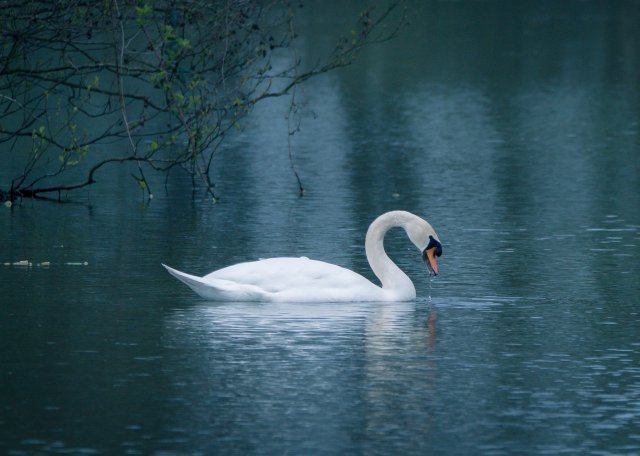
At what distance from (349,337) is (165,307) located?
1.96 m

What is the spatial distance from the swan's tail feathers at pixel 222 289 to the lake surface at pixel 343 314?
3.3 inches

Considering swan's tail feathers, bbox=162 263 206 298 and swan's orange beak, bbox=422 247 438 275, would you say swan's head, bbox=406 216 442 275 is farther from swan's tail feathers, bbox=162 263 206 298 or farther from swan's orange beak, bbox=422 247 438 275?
swan's tail feathers, bbox=162 263 206 298

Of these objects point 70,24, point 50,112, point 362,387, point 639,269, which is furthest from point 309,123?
point 362,387

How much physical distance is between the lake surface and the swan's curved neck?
0.71 ft

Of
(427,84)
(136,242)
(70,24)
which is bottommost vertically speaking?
(136,242)

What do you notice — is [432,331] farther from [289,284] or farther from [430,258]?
[430,258]

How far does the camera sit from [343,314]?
14.5 metres

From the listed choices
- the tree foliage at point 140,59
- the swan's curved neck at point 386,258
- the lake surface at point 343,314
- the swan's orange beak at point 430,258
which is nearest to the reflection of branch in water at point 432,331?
the lake surface at point 343,314

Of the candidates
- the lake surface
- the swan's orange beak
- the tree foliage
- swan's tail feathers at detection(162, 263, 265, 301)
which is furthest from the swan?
the tree foliage

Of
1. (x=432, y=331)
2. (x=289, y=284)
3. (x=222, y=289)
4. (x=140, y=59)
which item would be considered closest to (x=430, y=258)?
(x=289, y=284)

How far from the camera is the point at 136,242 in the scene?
18938mm

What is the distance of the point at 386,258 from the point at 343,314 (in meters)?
1.21

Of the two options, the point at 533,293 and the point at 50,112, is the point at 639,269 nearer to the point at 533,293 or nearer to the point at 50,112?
the point at 533,293

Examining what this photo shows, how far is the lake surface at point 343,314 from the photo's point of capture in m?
10.4
